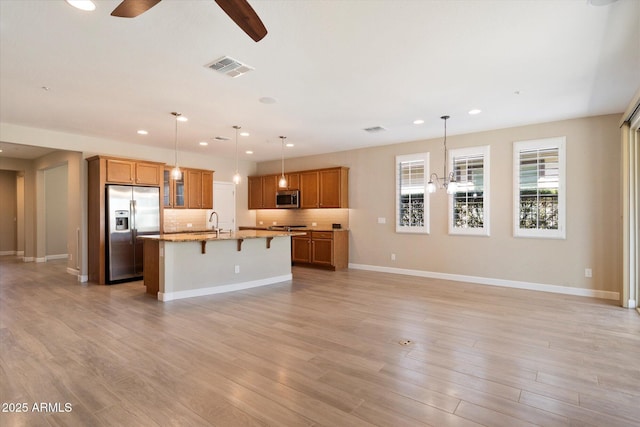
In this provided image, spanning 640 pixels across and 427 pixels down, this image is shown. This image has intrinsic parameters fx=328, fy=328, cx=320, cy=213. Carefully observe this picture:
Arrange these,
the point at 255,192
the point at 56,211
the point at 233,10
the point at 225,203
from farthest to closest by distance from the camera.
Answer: the point at 56,211
the point at 255,192
the point at 225,203
the point at 233,10

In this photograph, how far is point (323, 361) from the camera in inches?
113

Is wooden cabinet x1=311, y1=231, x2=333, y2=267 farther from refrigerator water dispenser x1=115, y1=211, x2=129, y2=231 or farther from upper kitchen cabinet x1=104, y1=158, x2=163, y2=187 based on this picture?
refrigerator water dispenser x1=115, y1=211, x2=129, y2=231

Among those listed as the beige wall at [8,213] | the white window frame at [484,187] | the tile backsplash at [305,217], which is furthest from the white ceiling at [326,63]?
the beige wall at [8,213]

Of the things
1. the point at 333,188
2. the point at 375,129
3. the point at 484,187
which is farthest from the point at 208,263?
the point at 484,187

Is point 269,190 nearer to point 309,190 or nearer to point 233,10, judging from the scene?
point 309,190

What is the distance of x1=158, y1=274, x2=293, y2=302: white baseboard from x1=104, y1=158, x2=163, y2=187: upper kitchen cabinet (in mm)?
2677

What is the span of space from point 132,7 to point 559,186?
6.10 metres

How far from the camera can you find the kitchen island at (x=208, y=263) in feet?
16.2

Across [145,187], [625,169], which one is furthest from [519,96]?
[145,187]

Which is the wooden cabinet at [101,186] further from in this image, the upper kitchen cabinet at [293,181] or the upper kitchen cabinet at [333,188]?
the upper kitchen cabinet at [333,188]

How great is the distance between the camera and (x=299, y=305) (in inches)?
182

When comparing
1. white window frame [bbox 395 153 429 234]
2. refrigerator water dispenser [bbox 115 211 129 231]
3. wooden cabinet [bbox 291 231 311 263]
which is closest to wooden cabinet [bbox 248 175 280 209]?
wooden cabinet [bbox 291 231 311 263]

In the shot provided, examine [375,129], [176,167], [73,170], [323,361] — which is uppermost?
[375,129]

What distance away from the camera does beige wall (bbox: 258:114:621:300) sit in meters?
5.04
